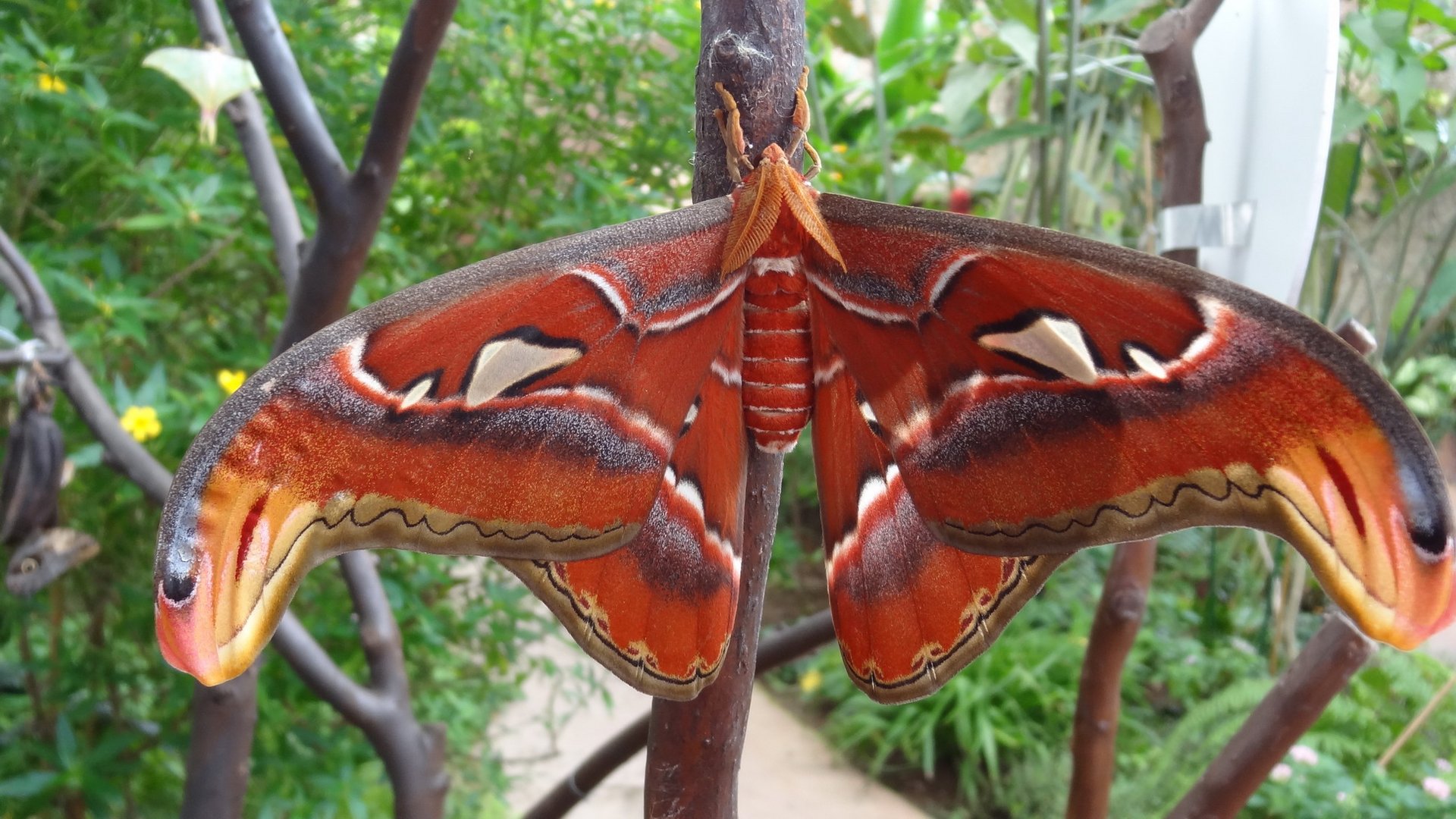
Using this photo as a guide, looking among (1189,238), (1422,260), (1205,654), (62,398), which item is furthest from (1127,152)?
(62,398)

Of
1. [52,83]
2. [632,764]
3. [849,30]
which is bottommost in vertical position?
[632,764]

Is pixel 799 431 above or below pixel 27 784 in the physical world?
above

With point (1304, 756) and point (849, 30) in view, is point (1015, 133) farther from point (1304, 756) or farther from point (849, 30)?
point (1304, 756)

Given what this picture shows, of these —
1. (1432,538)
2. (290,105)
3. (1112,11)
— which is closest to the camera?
(1432,538)

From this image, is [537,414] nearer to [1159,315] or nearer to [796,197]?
[796,197]

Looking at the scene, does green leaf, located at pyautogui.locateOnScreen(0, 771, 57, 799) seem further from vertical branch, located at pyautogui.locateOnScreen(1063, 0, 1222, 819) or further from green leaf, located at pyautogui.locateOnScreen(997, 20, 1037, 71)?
green leaf, located at pyautogui.locateOnScreen(997, 20, 1037, 71)

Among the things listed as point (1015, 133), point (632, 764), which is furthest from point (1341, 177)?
point (632, 764)
